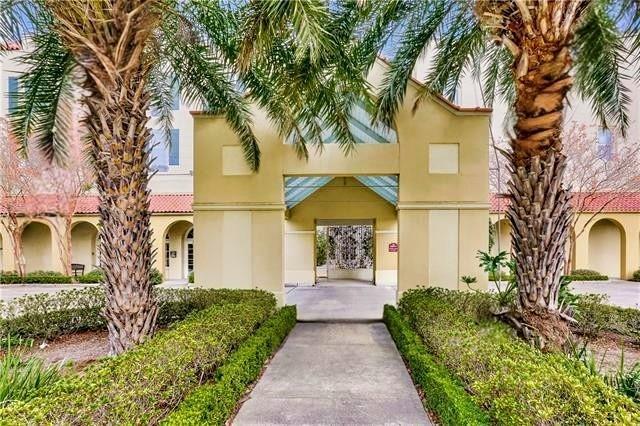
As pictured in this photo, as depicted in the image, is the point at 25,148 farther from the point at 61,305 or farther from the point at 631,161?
the point at 631,161

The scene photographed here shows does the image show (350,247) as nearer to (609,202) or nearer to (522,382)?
(609,202)

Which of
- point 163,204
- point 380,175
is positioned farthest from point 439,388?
point 163,204

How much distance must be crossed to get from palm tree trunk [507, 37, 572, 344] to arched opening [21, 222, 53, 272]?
27.7 meters

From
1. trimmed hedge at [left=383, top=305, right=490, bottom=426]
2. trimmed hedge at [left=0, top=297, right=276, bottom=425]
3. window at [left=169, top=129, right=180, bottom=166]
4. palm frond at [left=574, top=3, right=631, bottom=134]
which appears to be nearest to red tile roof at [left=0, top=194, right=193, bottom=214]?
window at [left=169, top=129, right=180, bottom=166]

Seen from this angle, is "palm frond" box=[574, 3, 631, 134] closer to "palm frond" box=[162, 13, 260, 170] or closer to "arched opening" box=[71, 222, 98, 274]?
"palm frond" box=[162, 13, 260, 170]

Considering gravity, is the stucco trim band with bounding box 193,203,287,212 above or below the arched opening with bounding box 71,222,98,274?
above

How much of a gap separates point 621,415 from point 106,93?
7043 millimetres

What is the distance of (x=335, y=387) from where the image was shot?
236 inches

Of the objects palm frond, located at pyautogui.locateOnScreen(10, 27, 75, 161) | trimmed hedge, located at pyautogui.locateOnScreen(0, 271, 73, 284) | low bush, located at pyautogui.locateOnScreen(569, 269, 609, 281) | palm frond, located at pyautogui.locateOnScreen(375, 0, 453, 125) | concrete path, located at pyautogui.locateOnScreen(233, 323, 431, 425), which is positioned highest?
palm frond, located at pyautogui.locateOnScreen(375, 0, 453, 125)

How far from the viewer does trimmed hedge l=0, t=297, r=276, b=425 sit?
10.5ft

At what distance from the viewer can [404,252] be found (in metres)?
10.6

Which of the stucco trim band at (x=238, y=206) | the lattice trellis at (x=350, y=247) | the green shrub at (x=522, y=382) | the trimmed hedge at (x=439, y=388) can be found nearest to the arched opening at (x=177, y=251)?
the lattice trellis at (x=350, y=247)

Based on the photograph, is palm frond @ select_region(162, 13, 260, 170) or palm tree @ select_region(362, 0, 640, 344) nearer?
palm tree @ select_region(362, 0, 640, 344)

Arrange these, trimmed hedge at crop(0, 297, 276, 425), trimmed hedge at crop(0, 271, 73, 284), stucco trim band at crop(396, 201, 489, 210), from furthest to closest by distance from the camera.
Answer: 1. trimmed hedge at crop(0, 271, 73, 284)
2. stucco trim band at crop(396, 201, 489, 210)
3. trimmed hedge at crop(0, 297, 276, 425)
